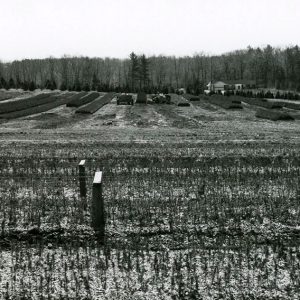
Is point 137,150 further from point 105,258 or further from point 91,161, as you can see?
point 105,258

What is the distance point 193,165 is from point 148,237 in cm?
682

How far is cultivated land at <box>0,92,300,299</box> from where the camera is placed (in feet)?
21.3

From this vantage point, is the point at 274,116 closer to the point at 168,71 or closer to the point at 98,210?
the point at 98,210

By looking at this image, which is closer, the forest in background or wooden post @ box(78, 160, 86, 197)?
wooden post @ box(78, 160, 86, 197)

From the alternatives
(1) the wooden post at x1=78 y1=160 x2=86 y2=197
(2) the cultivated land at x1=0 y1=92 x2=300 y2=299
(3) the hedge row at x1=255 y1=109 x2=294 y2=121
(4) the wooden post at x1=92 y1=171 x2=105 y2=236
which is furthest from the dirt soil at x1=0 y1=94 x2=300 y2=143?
(4) the wooden post at x1=92 y1=171 x2=105 y2=236

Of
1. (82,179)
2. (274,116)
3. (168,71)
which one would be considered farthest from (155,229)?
(168,71)

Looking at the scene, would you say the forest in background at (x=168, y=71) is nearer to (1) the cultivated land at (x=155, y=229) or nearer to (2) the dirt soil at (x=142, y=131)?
(2) the dirt soil at (x=142, y=131)

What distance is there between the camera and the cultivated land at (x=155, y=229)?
6.48m

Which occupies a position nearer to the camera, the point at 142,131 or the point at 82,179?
the point at 82,179

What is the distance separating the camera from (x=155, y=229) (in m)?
8.72

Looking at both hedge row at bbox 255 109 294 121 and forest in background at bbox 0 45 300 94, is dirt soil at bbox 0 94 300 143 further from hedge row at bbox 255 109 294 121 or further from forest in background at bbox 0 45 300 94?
forest in background at bbox 0 45 300 94

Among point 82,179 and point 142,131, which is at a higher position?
point 82,179

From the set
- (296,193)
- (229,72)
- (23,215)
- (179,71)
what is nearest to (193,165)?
(296,193)

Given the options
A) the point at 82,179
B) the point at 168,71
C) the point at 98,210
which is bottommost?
the point at 98,210
